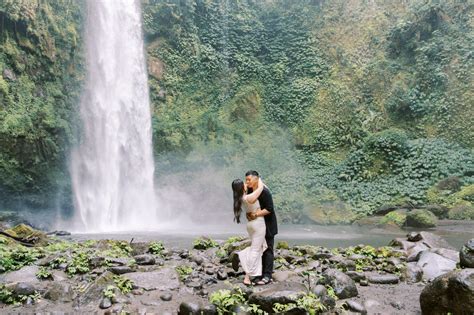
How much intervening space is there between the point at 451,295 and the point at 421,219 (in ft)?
40.8

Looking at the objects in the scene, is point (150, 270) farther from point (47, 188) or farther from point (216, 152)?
point (216, 152)

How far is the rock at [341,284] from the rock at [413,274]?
55.6 inches

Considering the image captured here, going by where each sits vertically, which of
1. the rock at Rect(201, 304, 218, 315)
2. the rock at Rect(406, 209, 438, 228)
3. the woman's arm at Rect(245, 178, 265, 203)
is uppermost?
the woman's arm at Rect(245, 178, 265, 203)

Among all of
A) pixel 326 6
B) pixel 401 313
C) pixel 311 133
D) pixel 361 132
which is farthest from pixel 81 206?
pixel 326 6

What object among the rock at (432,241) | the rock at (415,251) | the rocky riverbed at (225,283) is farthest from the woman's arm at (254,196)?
the rock at (432,241)

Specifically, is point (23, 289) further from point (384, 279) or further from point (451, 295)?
point (451, 295)

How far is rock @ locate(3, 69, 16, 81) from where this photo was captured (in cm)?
1997

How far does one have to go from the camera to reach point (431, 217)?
15938 millimetres

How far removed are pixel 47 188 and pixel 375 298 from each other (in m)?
18.6

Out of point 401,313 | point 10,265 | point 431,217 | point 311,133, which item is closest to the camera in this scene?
point 401,313

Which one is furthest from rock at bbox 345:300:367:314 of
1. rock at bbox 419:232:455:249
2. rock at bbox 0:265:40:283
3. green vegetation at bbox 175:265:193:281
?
rock at bbox 419:232:455:249

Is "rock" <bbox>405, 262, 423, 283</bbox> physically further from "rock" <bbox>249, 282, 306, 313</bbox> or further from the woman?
the woman

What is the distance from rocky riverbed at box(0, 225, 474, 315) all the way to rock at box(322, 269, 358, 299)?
0.5 inches

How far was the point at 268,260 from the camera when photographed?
5445 millimetres
